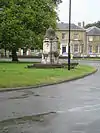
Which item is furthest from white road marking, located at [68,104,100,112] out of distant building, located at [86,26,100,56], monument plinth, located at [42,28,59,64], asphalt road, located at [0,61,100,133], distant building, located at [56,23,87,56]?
Answer: distant building, located at [86,26,100,56]

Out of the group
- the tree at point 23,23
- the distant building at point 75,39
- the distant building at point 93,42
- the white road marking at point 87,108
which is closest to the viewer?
the white road marking at point 87,108

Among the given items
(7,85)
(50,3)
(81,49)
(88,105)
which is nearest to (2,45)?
(50,3)

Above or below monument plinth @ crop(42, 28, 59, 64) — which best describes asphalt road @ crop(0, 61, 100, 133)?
below

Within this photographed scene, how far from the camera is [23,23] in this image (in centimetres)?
5659

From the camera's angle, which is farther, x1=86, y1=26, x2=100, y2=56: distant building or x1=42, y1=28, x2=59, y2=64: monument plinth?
x1=86, y1=26, x2=100, y2=56: distant building

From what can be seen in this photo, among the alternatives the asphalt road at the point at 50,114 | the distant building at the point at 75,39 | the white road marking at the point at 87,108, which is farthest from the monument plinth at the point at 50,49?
the distant building at the point at 75,39

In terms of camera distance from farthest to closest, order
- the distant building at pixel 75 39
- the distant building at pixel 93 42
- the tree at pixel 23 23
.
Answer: the distant building at pixel 93 42
the distant building at pixel 75 39
the tree at pixel 23 23

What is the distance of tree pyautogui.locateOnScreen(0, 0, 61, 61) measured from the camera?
54219 millimetres

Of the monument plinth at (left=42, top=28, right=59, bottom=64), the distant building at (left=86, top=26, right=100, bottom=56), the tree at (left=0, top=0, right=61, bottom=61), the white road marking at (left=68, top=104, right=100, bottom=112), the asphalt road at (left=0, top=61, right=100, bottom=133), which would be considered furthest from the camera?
the distant building at (left=86, top=26, right=100, bottom=56)

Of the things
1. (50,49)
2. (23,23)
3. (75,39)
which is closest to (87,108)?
(50,49)

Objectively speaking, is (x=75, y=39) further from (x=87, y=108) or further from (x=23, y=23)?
(x=87, y=108)

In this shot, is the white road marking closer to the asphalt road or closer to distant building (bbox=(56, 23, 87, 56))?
the asphalt road

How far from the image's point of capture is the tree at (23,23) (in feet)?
178

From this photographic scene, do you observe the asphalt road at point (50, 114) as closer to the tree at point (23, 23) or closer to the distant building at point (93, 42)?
the tree at point (23, 23)
